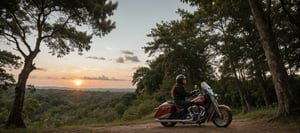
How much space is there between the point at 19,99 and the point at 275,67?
1042 centimetres

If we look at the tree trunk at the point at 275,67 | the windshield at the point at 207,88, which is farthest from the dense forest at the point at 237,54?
the windshield at the point at 207,88

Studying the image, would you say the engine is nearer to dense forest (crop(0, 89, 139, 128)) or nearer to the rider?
the rider

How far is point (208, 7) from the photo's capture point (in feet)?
37.7

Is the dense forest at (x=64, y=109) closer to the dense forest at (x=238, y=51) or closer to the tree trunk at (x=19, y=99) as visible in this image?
the tree trunk at (x=19, y=99)

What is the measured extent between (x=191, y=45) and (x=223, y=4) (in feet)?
53.3

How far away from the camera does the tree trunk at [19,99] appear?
11203 mm

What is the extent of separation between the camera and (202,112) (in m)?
7.71

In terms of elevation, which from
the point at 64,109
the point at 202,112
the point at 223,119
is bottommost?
the point at 64,109

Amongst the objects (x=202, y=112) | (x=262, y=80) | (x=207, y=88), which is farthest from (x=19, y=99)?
(x=262, y=80)

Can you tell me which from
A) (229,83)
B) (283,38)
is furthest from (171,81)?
(283,38)

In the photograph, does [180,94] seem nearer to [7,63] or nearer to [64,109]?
[7,63]

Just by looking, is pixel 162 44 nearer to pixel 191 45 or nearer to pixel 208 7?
pixel 191 45

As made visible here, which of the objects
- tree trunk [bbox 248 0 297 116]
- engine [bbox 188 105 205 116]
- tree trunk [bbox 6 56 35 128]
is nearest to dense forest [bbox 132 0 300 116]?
tree trunk [bbox 248 0 297 116]

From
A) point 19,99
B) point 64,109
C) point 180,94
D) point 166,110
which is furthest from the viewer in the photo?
point 64,109
